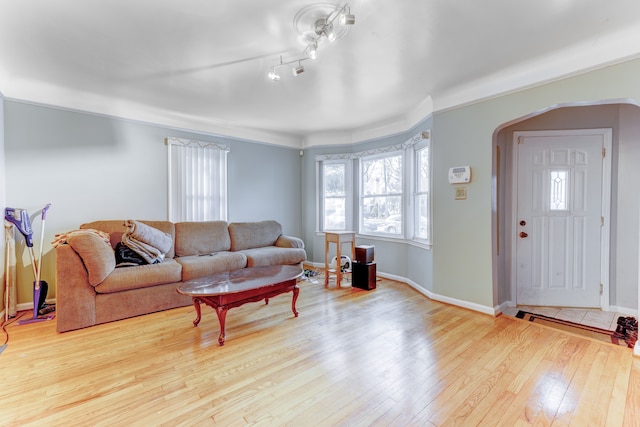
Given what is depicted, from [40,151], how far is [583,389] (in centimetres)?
523

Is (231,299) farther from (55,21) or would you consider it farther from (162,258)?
(55,21)

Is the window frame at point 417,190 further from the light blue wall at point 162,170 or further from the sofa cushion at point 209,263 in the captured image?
the sofa cushion at point 209,263

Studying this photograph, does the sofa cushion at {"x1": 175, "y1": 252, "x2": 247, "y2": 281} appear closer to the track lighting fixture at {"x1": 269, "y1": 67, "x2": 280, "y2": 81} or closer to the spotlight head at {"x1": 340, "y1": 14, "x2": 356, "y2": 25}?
the track lighting fixture at {"x1": 269, "y1": 67, "x2": 280, "y2": 81}

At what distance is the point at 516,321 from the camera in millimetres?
2865

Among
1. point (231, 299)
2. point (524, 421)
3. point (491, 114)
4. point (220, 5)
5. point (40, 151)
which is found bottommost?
point (524, 421)

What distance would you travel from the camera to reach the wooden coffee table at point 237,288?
237 cm

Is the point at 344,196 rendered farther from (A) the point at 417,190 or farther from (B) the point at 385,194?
(A) the point at 417,190

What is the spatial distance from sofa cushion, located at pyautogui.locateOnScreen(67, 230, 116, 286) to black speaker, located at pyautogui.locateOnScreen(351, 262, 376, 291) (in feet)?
9.32

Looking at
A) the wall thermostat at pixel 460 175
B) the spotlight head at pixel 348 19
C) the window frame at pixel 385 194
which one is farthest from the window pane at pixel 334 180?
the spotlight head at pixel 348 19

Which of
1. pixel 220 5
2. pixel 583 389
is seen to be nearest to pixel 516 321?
pixel 583 389

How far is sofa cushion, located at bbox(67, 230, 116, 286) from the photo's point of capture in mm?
2678

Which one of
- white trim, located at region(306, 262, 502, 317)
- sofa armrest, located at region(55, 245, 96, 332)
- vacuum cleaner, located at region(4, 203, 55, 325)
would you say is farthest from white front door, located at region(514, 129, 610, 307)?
vacuum cleaner, located at region(4, 203, 55, 325)

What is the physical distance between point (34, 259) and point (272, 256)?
2572mm

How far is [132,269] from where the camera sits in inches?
118
